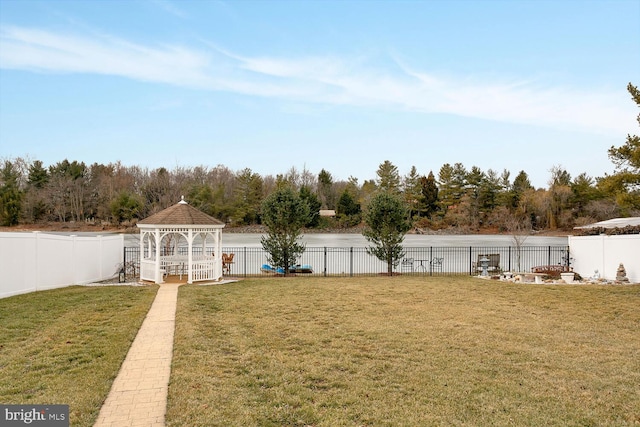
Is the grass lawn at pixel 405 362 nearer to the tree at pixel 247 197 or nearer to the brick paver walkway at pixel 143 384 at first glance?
the brick paver walkway at pixel 143 384

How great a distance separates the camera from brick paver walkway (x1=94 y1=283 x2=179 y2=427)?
4.12 meters

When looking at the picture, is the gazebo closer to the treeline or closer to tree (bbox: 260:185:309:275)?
tree (bbox: 260:185:309:275)

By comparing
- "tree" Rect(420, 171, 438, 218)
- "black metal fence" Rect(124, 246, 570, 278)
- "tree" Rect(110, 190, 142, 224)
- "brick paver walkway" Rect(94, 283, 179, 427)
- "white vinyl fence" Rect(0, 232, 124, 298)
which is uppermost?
"tree" Rect(420, 171, 438, 218)

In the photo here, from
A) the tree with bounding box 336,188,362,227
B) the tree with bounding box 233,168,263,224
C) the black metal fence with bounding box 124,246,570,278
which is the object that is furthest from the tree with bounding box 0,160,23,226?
the tree with bounding box 336,188,362,227

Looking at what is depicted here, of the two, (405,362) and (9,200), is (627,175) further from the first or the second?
(9,200)

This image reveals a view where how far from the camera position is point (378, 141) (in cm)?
3912

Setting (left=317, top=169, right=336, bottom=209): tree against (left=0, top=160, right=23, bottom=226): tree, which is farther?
(left=317, top=169, right=336, bottom=209): tree

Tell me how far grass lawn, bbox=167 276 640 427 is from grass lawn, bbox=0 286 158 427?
35.9 inches

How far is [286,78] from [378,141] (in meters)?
18.8

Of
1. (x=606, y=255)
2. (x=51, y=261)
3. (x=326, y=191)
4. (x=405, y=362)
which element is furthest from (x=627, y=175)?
(x=326, y=191)

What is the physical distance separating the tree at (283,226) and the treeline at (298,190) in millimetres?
27360

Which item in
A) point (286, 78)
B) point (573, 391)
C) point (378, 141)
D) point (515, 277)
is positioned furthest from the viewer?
point (378, 141)

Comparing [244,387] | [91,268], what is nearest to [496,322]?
[244,387]

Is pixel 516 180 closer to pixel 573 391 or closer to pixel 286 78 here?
pixel 286 78
